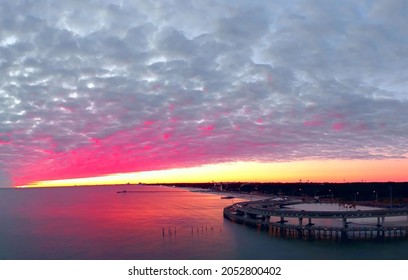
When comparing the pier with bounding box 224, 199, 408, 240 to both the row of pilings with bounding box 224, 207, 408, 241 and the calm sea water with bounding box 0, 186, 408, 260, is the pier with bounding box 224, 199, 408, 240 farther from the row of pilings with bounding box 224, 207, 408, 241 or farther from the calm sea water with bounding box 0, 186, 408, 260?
the calm sea water with bounding box 0, 186, 408, 260

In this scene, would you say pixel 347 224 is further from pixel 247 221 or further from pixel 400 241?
pixel 247 221

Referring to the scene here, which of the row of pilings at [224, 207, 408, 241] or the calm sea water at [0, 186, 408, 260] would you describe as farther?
the row of pilings at [224, 207, 408, 241]

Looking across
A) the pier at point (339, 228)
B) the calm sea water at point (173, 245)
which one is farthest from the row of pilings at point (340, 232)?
the calm sea water at point (173, 245)

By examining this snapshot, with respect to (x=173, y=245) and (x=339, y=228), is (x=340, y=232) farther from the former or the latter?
(x=173, y=245)

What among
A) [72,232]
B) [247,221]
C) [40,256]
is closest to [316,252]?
[247,221]

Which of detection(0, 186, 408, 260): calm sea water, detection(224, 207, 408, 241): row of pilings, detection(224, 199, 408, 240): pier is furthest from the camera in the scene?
detection(224, 199, 408, 240): pier

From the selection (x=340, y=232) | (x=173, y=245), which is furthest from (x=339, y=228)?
(x=173, y=245)

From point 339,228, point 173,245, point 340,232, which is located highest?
point 339,228

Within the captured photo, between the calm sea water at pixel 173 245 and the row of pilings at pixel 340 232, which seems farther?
the row of pilings at pixel 340 232

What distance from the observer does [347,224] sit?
253ft

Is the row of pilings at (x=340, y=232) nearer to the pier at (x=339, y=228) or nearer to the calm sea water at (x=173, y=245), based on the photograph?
the pier at (x=339, y=228)

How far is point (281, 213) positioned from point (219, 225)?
1785cm

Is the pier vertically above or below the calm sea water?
above

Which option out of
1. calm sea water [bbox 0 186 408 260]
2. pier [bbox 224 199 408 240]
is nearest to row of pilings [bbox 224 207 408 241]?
pier [bbox 224 199 408 240]
